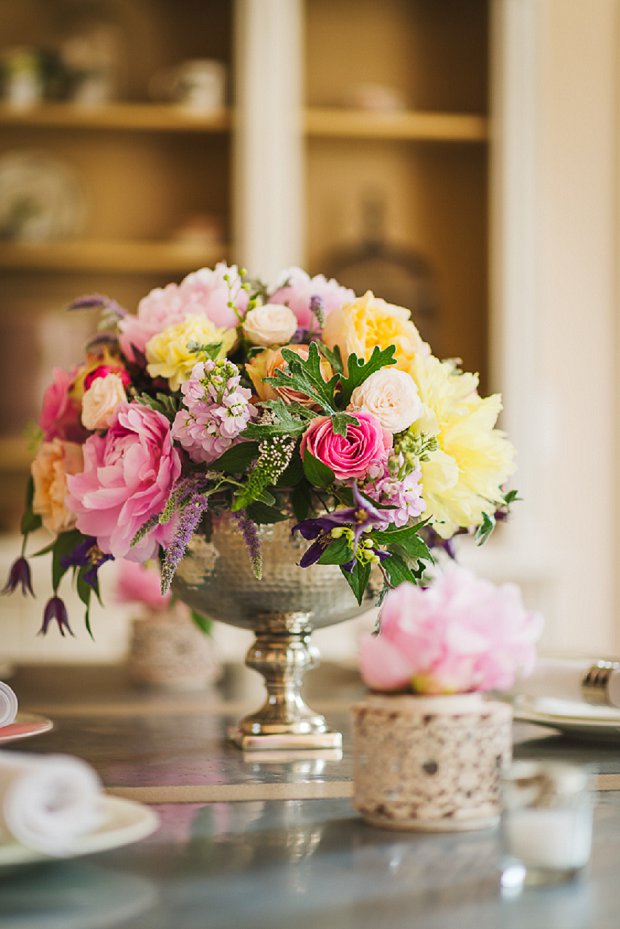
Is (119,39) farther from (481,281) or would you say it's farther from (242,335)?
(242,335)

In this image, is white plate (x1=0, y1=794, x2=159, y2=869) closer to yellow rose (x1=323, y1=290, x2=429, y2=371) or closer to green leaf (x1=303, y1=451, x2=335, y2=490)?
green leaf (x1=303, y1=451, x2=335, y2=490)

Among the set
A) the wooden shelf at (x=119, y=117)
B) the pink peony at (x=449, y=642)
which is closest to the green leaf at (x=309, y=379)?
the pink peony at (x=449, y=642)

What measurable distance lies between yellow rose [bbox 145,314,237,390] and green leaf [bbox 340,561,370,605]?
221 mm

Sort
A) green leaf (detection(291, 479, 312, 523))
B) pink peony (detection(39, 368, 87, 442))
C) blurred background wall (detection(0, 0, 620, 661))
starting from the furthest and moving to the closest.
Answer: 1. blurred background wall (detection(0, 0, 620, 661))
2. pink peony (detection(39, 368, 87, 442))
3. green leaf (detection(291, 479, 312, 523))

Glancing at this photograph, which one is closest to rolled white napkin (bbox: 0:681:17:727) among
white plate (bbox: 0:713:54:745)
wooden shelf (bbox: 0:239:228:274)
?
white plate (bbox: 0:713:54:745)

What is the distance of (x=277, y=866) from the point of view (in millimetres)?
697

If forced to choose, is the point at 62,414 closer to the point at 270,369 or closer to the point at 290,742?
the point at 270,369

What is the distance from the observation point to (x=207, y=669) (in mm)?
1574

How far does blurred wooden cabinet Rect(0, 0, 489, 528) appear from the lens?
315cm

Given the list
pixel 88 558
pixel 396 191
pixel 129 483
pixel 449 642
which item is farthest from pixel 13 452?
pixel 449 642

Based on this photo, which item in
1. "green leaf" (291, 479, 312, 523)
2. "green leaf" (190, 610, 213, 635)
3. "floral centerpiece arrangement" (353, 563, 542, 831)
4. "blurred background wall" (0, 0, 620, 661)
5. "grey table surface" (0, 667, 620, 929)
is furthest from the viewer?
"blurred background wall" (0, 0, 620, 661)

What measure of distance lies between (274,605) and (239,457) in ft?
0.60

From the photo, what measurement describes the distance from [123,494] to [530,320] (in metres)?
2.24

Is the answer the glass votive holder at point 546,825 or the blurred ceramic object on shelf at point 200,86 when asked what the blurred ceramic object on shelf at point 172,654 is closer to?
the glass votive holder at point 546,825
